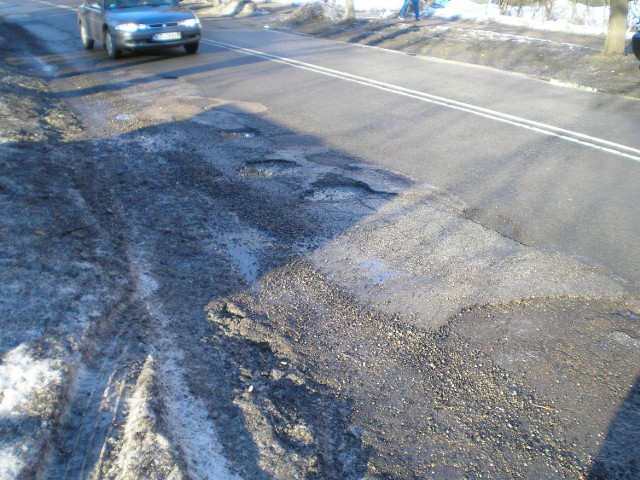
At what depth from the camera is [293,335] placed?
381cm

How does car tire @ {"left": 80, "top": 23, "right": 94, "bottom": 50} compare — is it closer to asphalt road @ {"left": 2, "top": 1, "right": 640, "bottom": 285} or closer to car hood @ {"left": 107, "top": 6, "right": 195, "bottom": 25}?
asphalt road @ {"left": 2, "top": 1, "right": 640, "bottom": 285}

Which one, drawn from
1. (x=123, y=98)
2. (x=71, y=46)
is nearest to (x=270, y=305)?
(x=123, y=98)

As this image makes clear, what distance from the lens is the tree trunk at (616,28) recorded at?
42.6ft

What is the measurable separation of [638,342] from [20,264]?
4282 mm

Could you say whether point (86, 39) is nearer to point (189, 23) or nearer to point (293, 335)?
point (189, 23)

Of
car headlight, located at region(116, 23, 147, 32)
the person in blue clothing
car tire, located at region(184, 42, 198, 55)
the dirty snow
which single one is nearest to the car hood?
car headlight, located at region(116, 23, 147, 32)

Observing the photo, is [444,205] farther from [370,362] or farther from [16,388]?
[16,388]

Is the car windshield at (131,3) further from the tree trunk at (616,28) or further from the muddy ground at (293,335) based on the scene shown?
the tree trunk at (616,28)

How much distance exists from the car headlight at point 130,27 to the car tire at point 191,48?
1.27 meters

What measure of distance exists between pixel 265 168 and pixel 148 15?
361 inches

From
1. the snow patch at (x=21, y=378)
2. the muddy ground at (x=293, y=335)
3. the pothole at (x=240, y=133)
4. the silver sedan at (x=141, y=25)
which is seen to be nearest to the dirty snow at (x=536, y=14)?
the silver sedan at (x=141, y=25)

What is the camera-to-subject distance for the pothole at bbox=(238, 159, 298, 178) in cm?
657

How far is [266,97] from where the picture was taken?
10.3 m

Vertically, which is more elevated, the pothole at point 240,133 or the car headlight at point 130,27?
the car headlight at point 130,27
